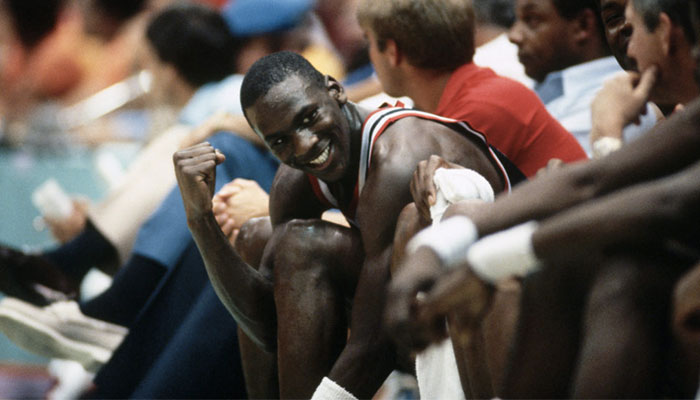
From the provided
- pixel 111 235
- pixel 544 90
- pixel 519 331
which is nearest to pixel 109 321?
pixel 111 235

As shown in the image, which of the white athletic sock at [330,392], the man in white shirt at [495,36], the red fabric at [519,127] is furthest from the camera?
the man in white shirt at [495,36]

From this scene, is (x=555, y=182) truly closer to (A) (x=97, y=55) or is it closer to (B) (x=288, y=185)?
(B) (x=288, y=185)

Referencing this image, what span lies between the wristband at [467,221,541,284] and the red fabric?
1251 millimetres

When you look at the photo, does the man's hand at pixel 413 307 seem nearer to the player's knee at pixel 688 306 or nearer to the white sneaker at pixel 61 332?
the player's knee at pixel 688 306

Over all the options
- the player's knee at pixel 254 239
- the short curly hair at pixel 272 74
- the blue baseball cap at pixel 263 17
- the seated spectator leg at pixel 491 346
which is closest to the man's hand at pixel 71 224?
the blue baseball cap at pixel 263 17

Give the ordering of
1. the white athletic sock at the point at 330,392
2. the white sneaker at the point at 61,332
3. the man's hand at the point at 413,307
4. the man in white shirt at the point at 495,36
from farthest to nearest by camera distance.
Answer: the man in white shirt at the point at 495,36 → the white sneaker at the point at 61,332 → the white athletic sock at the point at 330,392 → the man's hand at the point at 413,307

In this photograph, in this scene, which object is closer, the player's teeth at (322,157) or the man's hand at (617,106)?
the player's teeth at (322,157)

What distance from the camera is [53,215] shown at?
398 centimetres

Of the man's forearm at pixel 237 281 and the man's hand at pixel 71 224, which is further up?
the man's forearm at pixel 237 281

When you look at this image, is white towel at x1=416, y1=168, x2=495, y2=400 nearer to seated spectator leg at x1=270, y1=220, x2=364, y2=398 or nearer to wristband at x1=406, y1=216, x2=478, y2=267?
seated spectator leg at x1=270, y1=220, x2=364, y2=398

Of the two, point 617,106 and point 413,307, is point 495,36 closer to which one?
point 617,106

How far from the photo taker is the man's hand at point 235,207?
273 centimetres

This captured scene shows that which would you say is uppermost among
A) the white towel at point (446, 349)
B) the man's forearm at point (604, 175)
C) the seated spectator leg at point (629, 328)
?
the man's forearm at point (604, 175)

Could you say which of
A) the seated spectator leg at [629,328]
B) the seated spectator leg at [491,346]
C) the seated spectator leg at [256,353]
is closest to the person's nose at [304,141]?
the seated spectator leg at [256,353]
